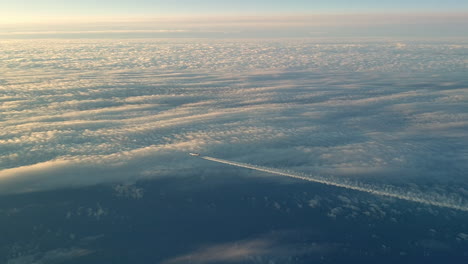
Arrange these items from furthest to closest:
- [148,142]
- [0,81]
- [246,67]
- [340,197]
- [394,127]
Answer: [246,67]
[0,81]
[394,127]
[148,142]
[340,197]

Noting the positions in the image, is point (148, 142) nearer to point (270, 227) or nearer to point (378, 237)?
point (270, 227)

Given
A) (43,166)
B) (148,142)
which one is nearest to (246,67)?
(148,142)

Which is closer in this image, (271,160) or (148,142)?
(271,160)

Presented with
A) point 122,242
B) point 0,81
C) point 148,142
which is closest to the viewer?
point 122,242

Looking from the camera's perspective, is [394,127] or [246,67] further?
[246,67]

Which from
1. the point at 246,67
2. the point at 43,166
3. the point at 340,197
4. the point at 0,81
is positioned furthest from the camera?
the point at 246,67

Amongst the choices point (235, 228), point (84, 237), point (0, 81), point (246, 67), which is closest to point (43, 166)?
point (84, 237)

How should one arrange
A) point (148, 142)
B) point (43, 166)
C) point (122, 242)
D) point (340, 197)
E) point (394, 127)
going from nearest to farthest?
point (122, 242) < point (340, 197) < point (43, 166) < point (148, 142) < point (394, 127)

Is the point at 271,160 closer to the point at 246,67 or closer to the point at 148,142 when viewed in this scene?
the point at 148,142
